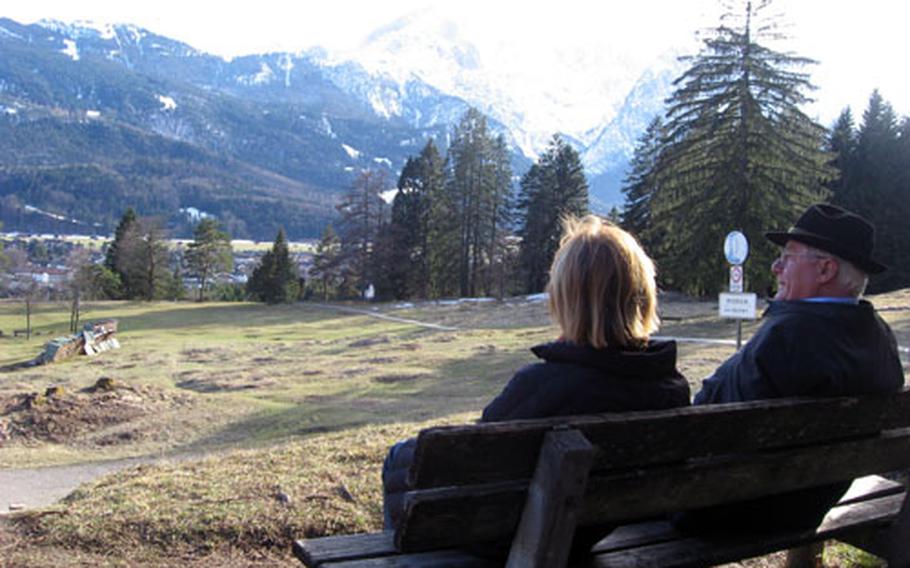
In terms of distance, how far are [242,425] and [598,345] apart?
487 inches

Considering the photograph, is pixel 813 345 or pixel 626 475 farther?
pixel 813 345

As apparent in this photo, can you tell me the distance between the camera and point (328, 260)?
7125cm

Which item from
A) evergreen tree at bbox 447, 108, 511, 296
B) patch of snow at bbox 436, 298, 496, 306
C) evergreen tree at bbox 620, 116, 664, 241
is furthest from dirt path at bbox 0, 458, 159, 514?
evergreen tree at bbox 447, 108, 511, 296

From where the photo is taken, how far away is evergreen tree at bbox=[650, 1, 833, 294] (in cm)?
2836

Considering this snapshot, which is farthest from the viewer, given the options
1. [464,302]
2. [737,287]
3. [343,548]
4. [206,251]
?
[206,251]

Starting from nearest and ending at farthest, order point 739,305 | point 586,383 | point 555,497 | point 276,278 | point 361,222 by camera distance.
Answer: point 555,497 < point 586,383 < point 739,305 < point 361,222 < point 276,278

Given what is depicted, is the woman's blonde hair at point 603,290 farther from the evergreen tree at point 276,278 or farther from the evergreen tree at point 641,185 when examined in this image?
the evergreen tree at point 276,278

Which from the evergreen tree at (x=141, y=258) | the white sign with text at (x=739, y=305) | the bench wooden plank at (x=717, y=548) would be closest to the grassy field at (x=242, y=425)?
the bench wooden plank at (x=717, y=548)

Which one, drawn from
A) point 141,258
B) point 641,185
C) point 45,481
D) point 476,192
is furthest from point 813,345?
point 141,258

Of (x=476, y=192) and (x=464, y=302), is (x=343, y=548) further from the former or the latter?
(x=476, y=192)

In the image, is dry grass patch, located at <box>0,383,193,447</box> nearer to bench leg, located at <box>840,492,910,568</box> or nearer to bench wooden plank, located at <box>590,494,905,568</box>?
bench wooden plank, located at <box>590,494,905,568</box>

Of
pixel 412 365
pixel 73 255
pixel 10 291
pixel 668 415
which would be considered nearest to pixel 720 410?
pixel 668 415

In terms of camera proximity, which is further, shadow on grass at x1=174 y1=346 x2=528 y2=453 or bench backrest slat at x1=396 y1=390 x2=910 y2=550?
shadow on grass at x1=174 y1=346 x2=528 y2=453

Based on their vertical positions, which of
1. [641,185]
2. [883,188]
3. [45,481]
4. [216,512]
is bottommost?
[45,481]
